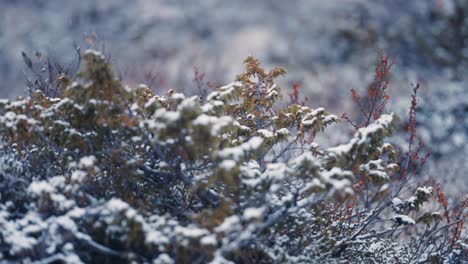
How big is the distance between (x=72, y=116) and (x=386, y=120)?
329 cm

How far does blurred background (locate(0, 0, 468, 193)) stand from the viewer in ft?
53.2

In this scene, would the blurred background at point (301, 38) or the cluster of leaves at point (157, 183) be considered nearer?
the cluster of leaves at point (157, 183)

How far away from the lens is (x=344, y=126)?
517 inches

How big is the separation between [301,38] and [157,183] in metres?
16.5

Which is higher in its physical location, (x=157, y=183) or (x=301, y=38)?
(x=301, y=38)

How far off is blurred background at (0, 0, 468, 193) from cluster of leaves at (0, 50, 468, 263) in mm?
10301

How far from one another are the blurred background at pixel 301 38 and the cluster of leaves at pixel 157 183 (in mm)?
10301

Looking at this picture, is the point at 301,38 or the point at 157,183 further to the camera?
the point at 301,38

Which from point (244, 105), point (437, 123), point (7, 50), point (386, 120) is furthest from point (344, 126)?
point (7, 50)

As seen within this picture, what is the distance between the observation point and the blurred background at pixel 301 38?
53.2ft

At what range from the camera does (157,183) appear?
5.07 meters

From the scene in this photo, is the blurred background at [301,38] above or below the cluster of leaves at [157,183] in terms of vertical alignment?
above

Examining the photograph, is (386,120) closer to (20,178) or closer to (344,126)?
(20,178)

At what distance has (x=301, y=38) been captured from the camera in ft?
66.2
